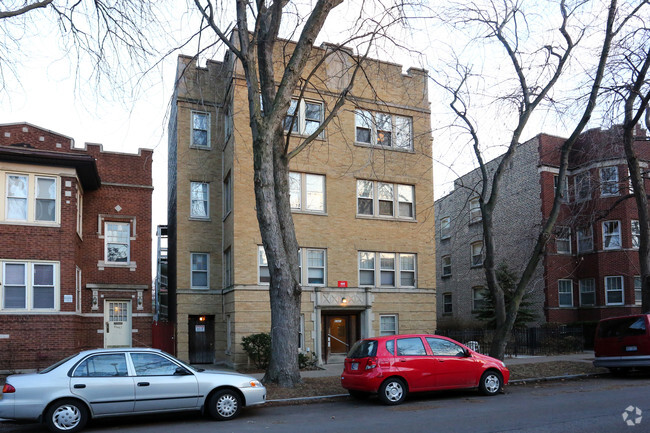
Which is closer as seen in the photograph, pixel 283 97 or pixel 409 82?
pixel 283 97

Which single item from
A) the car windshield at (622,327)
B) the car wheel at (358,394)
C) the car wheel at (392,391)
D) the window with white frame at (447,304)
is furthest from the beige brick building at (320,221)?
the window with white frame at (447,304)

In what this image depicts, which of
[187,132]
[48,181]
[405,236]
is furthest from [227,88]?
[405,236]

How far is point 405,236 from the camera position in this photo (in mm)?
23734

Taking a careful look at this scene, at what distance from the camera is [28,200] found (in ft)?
61.6

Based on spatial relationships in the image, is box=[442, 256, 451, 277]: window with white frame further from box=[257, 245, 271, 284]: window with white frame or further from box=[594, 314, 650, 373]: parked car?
box=[594, 314, 650, 373]: parked car

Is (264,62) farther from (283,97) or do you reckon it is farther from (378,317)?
(378,317)

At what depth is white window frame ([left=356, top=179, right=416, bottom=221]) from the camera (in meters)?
23.2

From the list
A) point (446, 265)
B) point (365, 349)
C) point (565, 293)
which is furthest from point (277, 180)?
point (446, 265)

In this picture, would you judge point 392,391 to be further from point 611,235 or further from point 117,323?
point 611,235

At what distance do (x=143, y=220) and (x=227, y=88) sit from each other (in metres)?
6.08

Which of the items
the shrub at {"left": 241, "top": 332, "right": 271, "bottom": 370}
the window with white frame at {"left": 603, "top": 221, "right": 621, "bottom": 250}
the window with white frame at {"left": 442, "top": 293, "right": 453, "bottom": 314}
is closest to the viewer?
the shrub at {"left": 241, "top": 332, "right": 271, "bottom": 370}

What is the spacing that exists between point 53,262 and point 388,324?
12266mm

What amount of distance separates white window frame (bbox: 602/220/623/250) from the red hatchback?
17.8 meters

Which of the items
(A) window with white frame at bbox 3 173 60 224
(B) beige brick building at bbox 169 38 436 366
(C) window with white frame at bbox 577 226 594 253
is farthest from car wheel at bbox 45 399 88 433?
(C) window with white frame at bbox 577 226 594 253
